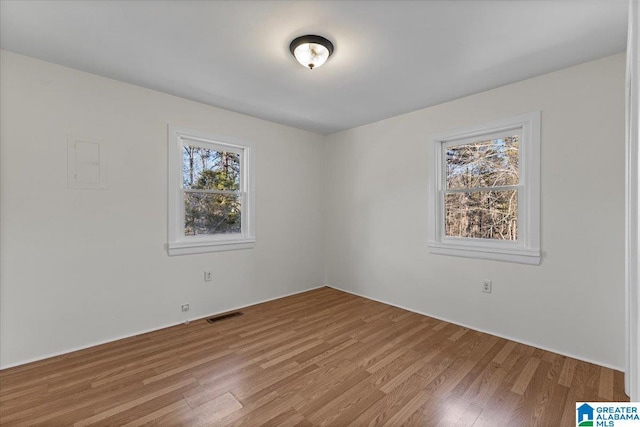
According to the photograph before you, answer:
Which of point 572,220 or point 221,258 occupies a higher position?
point 572,220

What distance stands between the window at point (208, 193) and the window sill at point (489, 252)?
241 cm

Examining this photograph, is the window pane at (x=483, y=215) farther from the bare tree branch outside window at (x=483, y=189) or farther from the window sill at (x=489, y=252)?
the window sill at (x=489, y=252)

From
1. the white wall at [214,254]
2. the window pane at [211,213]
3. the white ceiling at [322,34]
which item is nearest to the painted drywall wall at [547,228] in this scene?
the white wall at [214,254]

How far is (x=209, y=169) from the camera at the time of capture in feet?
11.8

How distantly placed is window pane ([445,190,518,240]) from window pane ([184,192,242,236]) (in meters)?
2.70

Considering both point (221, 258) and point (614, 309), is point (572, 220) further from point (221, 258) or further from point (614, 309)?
point (221, 258)

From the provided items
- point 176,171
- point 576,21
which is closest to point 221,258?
point 176,171

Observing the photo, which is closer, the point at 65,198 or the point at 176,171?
the point at 65,198

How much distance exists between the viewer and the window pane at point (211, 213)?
343cm

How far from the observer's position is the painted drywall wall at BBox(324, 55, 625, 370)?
2365mm

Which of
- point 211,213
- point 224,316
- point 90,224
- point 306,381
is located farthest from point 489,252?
point 90,224

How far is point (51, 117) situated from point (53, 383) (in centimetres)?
215

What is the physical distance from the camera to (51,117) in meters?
2.51

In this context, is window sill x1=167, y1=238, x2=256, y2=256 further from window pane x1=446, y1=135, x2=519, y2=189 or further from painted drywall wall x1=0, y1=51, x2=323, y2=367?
window pane x1=446, y1=135, x2=519, y2=189
